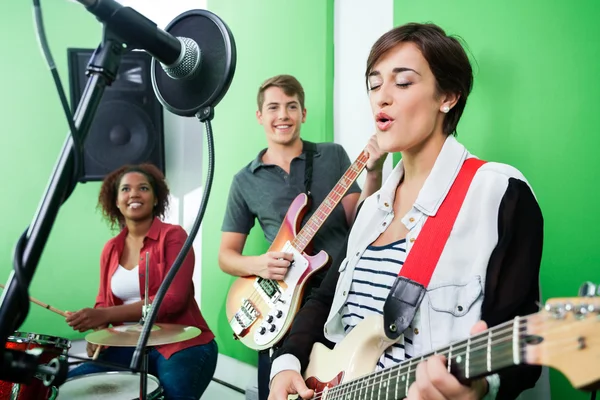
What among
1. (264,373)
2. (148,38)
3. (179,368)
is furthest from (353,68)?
(148,38)

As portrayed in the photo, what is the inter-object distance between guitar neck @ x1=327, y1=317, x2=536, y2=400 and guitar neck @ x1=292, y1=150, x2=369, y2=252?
1115 millimetres

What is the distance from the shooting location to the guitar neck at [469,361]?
0.75 meters

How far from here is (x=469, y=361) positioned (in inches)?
33.4

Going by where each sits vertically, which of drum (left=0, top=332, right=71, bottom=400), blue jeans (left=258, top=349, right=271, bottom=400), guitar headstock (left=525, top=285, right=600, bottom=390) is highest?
guitar headstock (left=525, top=285, right=600, bottom=390)

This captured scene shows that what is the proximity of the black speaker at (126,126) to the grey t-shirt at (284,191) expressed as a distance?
1571mm

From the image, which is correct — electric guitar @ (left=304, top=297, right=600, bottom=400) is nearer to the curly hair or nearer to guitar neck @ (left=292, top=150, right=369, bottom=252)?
guitar neck @ (left=292, top=150, right=369, bottom=252)

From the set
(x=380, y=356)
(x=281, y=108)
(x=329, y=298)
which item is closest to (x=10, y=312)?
(x=380, y=356)

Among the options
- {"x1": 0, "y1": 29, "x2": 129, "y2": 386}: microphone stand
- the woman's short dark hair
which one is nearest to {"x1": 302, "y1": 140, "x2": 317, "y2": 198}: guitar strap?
the woman's short dark hair

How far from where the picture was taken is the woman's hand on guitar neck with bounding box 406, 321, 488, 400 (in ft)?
2.91

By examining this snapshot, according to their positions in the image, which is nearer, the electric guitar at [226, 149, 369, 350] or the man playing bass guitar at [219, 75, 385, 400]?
the electric guitar at [226, 149, 369, 350]

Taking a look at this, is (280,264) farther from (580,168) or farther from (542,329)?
(542,329)

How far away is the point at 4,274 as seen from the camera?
3939 millimetres

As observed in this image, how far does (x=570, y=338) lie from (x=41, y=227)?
71 centimetres

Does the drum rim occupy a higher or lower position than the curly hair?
lower
